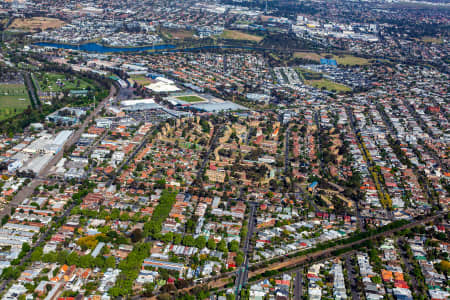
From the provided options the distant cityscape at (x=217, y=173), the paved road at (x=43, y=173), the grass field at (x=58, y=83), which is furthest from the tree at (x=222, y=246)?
the grass field at (x=58, y=83)

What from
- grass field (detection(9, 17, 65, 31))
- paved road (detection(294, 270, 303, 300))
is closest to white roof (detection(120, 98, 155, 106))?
paved road (detection(294, 270, 303, 300))

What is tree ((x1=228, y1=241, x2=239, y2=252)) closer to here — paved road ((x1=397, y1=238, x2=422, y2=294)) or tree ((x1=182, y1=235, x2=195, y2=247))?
tree ((x1=182, y1=235, x2=195, y2=247))

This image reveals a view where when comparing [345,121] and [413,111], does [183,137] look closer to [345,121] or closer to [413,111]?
[345,121]

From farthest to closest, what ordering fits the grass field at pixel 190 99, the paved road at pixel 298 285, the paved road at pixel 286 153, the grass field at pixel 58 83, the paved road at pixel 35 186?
the grass field at pixel 58 83
the grass field at pixel 190 99
the paved road at pixel 286 153
the paved road at pixel 35 186
the paved road at pixel 298 285

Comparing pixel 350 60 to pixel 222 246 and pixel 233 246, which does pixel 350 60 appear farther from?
pixel 222 246

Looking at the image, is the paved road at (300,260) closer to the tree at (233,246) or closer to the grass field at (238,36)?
the tree at (233,246)
